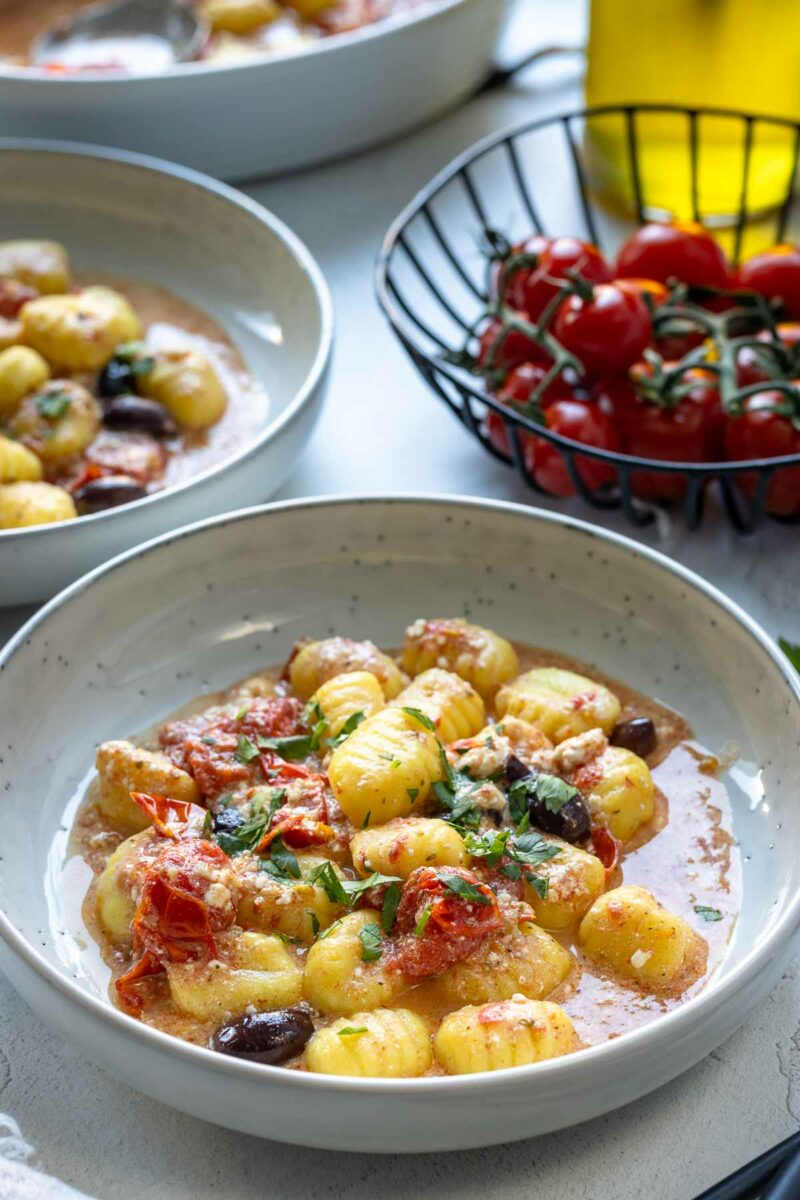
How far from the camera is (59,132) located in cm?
269

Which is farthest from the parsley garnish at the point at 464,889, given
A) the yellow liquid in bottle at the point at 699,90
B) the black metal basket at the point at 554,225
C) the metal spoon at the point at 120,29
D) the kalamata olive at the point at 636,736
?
the metal spoon at the point at 120,29

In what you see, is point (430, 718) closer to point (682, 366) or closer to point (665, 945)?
point (665, 945)

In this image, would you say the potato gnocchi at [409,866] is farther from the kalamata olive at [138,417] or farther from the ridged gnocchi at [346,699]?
the kalamata olive at [138,417]

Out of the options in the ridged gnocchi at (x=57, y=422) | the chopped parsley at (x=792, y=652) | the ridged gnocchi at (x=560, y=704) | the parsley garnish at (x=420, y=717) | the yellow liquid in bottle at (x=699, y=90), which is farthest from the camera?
the yellow liquid in bottle at (x=699, y=90)

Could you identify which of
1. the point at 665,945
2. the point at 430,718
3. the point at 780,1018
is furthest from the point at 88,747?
the point at 780,1018

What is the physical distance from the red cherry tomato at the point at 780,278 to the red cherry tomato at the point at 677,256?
0.06 m

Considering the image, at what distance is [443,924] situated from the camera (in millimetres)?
1312

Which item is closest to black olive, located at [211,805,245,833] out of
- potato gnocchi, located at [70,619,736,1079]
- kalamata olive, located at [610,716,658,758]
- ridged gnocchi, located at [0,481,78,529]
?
potato gnocchi, located at [70,619,736,1079]

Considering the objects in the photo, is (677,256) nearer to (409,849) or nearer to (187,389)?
(187,389)

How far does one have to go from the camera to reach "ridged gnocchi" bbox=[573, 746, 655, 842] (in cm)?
150

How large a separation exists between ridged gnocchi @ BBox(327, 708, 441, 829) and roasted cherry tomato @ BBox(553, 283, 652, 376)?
733mm

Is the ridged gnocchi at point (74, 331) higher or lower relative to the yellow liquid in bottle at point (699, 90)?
lower

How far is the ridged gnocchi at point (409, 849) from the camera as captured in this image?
138 cm

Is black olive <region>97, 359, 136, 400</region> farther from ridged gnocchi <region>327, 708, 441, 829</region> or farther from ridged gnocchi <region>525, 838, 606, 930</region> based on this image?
ridged gnocchi <region>525, 838, 606, 930</region>
